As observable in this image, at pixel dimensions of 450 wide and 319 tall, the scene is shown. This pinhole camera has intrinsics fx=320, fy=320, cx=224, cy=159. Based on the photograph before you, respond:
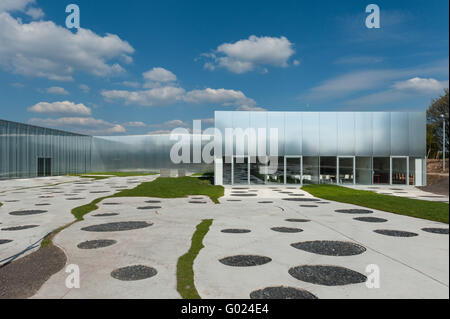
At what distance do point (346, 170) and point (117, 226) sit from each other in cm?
2018

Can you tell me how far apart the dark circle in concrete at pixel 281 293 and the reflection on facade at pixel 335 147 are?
1926 cm

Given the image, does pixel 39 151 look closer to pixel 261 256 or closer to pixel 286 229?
pixel 286 229

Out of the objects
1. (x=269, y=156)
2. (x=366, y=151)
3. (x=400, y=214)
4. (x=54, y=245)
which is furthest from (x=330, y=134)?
(x=54, y=245)

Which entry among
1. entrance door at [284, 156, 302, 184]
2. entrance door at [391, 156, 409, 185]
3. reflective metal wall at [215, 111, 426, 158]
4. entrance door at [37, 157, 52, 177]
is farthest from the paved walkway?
entrance door at [37, 157, 52, 177]

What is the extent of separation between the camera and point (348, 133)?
2386 centimetres

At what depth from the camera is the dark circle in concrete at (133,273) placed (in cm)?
434

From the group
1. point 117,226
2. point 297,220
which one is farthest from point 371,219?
point 117,226

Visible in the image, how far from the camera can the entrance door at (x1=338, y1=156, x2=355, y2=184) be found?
2428 centimetres

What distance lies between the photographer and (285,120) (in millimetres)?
23609

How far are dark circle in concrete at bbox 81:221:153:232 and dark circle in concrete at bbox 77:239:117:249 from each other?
1.12 m

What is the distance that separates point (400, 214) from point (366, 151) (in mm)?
15244

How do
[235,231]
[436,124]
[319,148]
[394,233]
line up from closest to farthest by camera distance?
[394,233]
[235,231]
[319,148]
[436,124]

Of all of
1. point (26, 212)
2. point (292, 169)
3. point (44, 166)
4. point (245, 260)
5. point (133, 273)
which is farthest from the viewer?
point (44, 166)

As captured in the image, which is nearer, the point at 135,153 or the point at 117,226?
the point at 117,226
